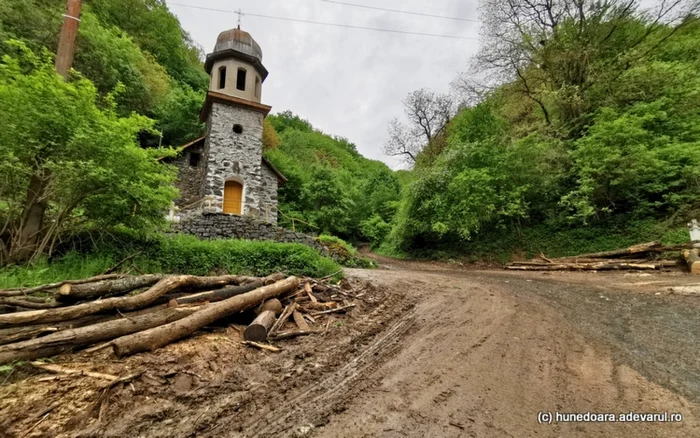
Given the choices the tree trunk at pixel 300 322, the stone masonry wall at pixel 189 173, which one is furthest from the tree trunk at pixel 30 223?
the stone masonry wall at pixel 189 173

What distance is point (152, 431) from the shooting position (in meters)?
1.61

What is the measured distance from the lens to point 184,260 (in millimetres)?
5992

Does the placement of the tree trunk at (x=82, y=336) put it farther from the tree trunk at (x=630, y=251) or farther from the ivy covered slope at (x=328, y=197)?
the ivy covered slope at (x=328, y=197)

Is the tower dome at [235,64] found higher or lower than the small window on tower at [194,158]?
higher

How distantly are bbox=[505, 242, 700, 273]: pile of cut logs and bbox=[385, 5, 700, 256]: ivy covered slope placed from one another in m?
0.68

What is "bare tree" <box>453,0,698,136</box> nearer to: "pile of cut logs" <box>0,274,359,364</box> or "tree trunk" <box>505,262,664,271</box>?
"tree trunk" <box>505,262,664,271</box>

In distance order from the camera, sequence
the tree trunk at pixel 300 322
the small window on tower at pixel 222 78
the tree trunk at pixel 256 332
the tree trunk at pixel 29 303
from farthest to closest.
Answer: the small window on tower at pixel 222 78 < the tree trunk at pixel 300 322 < the tree trunk at pixel 256 332 < the tree trunk at pixel 29 303

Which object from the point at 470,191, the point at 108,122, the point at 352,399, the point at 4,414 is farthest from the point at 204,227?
the point at 470,191

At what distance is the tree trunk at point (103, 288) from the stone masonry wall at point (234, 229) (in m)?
6.22

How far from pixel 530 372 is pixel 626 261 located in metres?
8.22

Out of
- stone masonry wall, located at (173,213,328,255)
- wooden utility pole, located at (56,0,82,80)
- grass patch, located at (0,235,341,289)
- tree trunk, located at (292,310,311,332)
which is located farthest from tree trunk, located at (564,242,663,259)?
wooden utility pole, located at (56,0,82,80)

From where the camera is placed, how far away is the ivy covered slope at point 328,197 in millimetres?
18656

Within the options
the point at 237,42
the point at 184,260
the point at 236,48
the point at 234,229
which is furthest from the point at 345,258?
the point at 237,42

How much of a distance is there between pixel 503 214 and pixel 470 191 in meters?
1.72
